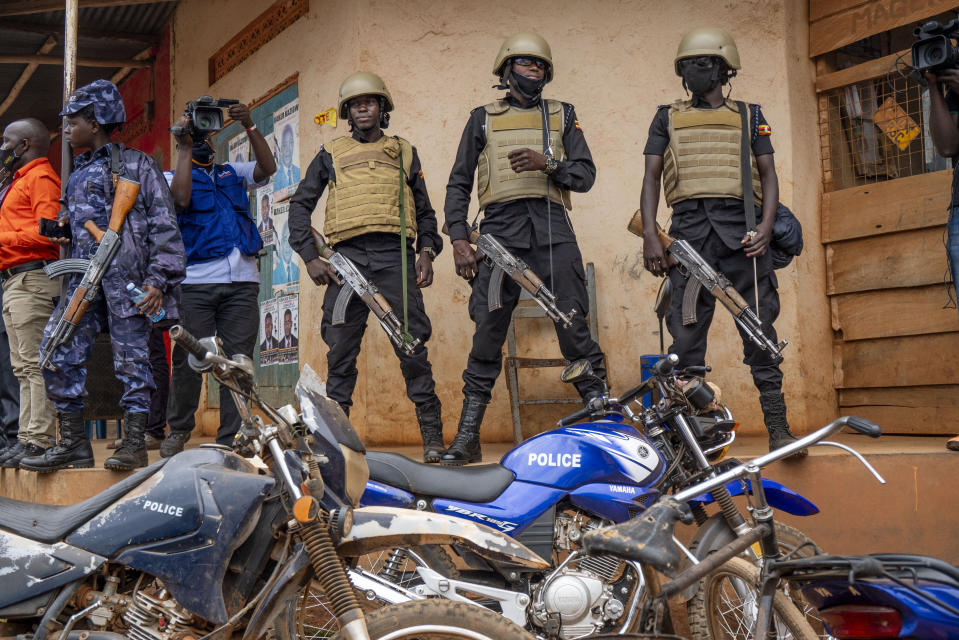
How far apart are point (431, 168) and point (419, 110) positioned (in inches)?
16.6

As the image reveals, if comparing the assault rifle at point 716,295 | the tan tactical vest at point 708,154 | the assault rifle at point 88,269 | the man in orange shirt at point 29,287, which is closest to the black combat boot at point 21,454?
the man in orange shirt at point 29,287

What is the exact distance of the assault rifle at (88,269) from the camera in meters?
4.40

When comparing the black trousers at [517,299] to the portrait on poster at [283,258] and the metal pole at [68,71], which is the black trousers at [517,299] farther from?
the portrait on poster at [283,258]

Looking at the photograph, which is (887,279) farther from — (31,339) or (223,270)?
(31,339)

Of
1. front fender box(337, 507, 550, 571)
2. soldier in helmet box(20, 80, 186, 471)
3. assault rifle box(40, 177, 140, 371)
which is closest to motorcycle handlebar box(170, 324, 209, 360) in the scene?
front fender box(337, 507, 550, 571)

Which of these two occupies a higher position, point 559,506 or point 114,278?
point 114,278

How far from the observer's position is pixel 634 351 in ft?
20.6

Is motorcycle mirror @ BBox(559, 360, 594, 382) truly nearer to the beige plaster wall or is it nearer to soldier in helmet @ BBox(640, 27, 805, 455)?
soldier in helmet @ BBox(640, 27, 805, 455)

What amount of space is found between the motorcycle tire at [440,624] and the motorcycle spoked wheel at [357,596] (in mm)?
197

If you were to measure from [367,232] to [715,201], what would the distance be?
183cm

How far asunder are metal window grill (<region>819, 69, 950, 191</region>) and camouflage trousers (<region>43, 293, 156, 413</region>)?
4.52 m

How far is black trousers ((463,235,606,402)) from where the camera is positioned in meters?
4.69

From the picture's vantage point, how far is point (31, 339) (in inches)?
191

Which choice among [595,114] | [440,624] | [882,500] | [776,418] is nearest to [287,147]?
[595,114]
